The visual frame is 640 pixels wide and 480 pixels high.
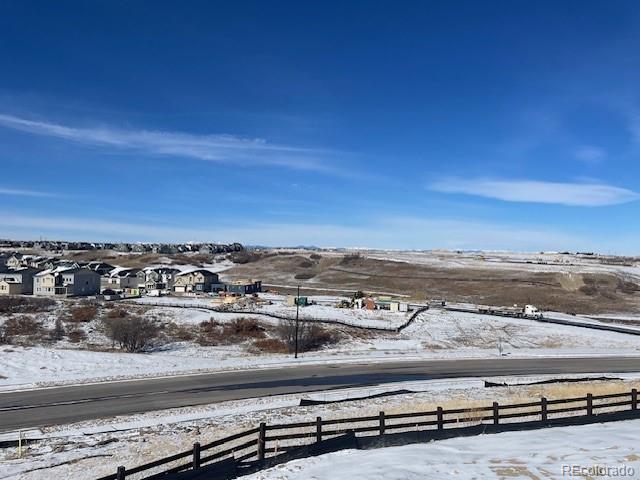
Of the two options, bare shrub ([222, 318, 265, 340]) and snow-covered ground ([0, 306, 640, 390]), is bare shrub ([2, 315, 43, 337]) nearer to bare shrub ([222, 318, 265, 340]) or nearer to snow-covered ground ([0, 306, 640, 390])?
snow-covered ground ([0, 306, 640, 390])

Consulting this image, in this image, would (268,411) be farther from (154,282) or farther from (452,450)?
(154,282)

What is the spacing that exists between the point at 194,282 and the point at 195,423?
253 feet

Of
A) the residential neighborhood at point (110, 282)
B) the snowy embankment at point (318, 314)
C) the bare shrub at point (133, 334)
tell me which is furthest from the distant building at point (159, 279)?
the bare shrub at point (133, 334)

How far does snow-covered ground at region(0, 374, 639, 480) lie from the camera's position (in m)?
17.4

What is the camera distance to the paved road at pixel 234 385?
25.0 m

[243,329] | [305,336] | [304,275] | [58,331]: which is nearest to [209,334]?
[243,329]

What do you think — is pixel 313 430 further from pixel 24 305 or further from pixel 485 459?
pixel 24 305

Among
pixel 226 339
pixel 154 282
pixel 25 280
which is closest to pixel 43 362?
pixel 226 339

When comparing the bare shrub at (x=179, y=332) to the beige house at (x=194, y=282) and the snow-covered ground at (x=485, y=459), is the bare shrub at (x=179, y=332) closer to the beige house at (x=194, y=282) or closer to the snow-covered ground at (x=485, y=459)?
the beige house at (x=194, y=282)

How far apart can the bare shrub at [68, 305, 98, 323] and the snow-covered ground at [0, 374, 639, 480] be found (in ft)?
137

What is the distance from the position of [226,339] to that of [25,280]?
51395 mm

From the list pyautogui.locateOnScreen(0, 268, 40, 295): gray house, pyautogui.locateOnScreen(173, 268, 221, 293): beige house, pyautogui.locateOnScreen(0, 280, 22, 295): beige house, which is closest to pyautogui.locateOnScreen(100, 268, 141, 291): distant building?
pyautogui.locateOnScreen(173, 268, 221, 293): beige house

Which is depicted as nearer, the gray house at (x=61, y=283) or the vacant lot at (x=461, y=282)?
the gray house at (x=61, y=283)

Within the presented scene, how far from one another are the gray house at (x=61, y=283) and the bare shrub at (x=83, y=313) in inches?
776
